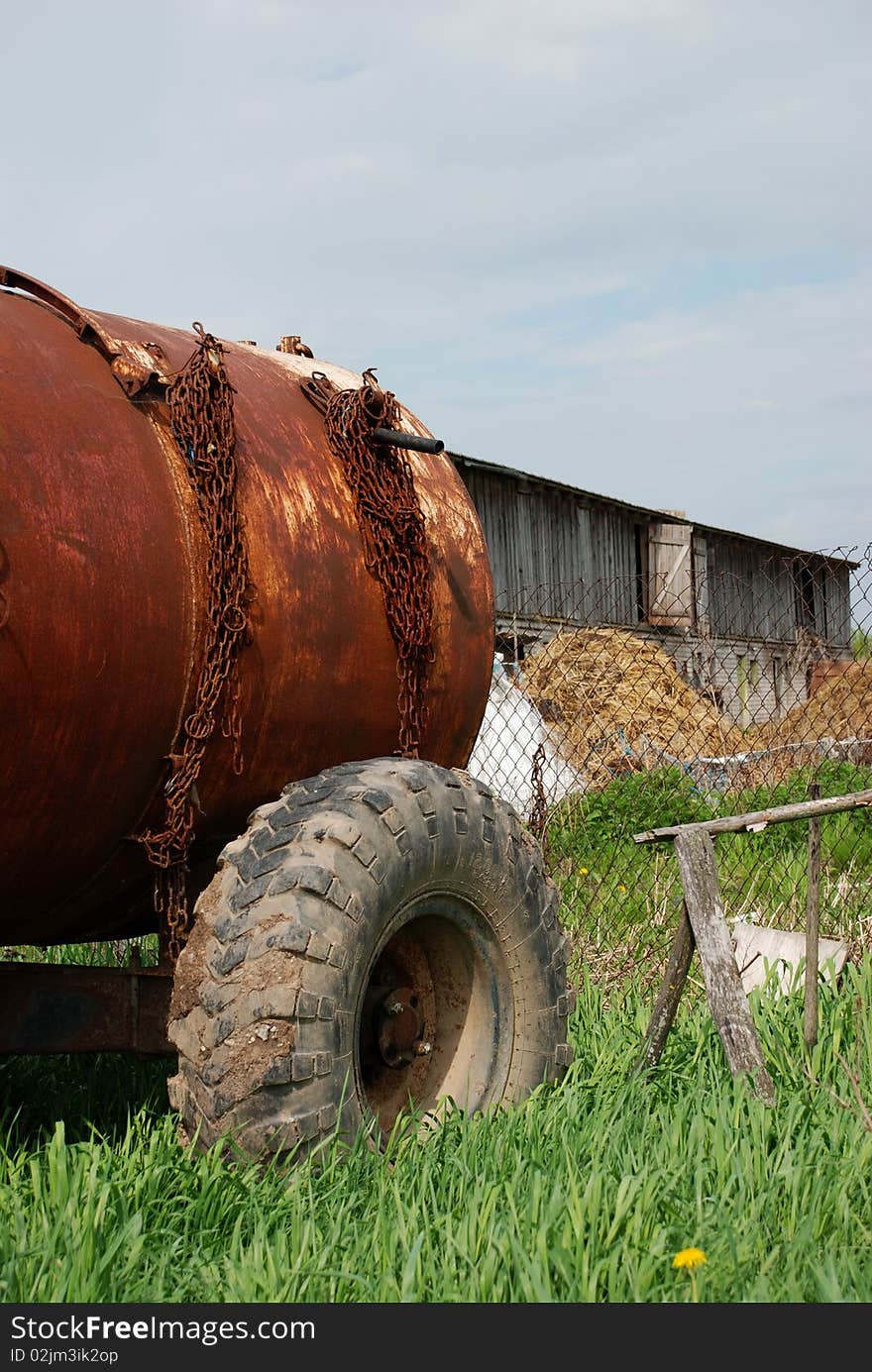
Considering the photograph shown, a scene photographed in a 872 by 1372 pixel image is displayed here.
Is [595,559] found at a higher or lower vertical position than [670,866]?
higher

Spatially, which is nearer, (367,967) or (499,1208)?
(499,1208)

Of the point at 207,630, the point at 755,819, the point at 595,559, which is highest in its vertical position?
the point at 595,559

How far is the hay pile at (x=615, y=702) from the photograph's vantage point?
11.3 meters

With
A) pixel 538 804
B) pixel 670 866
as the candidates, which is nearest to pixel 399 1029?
pixel 538 804

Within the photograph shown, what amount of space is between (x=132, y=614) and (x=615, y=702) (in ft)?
31.4

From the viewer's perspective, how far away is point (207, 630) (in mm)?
3428

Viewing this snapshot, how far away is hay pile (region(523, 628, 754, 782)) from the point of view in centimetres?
1133

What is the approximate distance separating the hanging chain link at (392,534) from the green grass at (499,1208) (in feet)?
4.11

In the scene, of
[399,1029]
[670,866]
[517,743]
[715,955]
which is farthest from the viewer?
[517,743]

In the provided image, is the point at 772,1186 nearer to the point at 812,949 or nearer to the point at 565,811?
the point at 812,949

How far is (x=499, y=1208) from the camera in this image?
9.69 feet

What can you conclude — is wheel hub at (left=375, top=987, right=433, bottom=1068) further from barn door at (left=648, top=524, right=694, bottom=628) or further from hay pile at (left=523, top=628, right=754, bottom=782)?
barn door at (left=648, top=524, right=694, bottom=628)

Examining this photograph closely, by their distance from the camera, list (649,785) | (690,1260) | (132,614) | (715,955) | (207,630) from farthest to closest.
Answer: (649,785) → (715,955) → (207,630) → (132,614) → (690,1260)

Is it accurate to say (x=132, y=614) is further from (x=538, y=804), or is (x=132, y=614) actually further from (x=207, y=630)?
(x=538, y=804)
